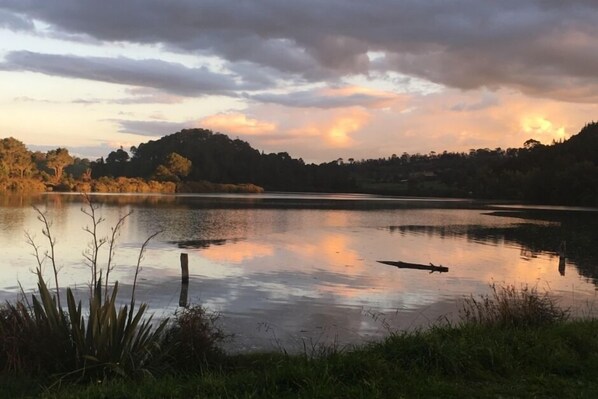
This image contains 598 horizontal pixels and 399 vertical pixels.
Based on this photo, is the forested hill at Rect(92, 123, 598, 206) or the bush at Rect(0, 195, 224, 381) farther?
the forested hill at Rect(92, 123, 598, 206)

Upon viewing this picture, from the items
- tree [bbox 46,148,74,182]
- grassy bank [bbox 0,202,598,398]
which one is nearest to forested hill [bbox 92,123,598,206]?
tree [bbox 46,148,74,182]

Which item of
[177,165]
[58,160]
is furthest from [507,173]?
[58,160]

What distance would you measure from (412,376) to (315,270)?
19.8 m

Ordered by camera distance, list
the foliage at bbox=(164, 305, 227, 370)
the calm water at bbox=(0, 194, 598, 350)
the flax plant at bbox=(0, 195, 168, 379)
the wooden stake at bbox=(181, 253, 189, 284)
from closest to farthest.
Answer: the flax plant at bbox=(0, 195, 168, 379) → the foliage at bbox=(164, 305, 227, 370) → the calm water at bbox=(0, 194, 598, 350) → the wooden stake at bbox=(181, 253, 189, 284)

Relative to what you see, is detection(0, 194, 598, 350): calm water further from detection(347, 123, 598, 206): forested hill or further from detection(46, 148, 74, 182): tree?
detection(46, 148, 74, 182): tree

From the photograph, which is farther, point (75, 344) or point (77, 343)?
point (75, 344)

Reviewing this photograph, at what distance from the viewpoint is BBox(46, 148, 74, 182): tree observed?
144125 millimetres

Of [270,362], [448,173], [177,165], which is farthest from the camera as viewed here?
[448,173]

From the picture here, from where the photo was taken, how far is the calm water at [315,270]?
1605 centimetres

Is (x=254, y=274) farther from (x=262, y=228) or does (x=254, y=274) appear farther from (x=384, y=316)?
(x=262, y=228)

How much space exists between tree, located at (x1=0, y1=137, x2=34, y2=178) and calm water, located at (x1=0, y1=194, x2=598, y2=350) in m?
86.4

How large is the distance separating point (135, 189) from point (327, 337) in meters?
147

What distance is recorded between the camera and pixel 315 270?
26.4 meters

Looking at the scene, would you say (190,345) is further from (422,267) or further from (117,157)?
(117,157)
